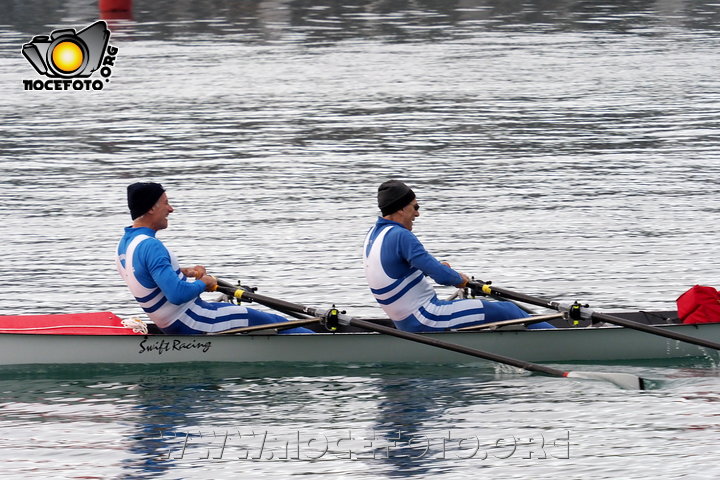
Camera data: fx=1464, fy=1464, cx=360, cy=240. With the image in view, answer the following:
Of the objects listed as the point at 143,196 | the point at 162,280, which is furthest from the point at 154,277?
the point at 143,196

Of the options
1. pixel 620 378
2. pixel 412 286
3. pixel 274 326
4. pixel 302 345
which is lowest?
pixel 620 378

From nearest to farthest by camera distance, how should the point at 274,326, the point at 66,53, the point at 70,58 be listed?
the point at 274,326, the point at 66,53, the point at 70,58

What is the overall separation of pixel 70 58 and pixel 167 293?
89.7 feet

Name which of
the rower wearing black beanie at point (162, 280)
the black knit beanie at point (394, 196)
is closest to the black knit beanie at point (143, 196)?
the rower wearing black beanie at point (162, 280)

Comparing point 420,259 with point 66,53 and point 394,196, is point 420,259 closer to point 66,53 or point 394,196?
point 394,196

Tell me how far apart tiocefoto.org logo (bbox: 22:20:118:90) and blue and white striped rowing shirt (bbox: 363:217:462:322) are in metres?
23.7

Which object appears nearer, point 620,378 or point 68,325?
point 620,378

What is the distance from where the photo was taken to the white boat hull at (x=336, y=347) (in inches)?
513

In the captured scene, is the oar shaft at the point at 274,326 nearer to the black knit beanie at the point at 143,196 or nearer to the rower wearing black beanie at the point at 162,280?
the rower wearing black beanie at the point at 162,280

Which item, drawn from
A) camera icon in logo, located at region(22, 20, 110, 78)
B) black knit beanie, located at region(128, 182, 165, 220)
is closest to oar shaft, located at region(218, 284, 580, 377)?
black knit beanie, located at region(128, 182, 165, 220)

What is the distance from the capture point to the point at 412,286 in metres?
13.2

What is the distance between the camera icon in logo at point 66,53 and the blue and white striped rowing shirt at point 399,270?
25.3 m

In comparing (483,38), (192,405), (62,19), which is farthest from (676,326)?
(62,19)

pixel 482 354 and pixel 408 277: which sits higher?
pixel 408 277
